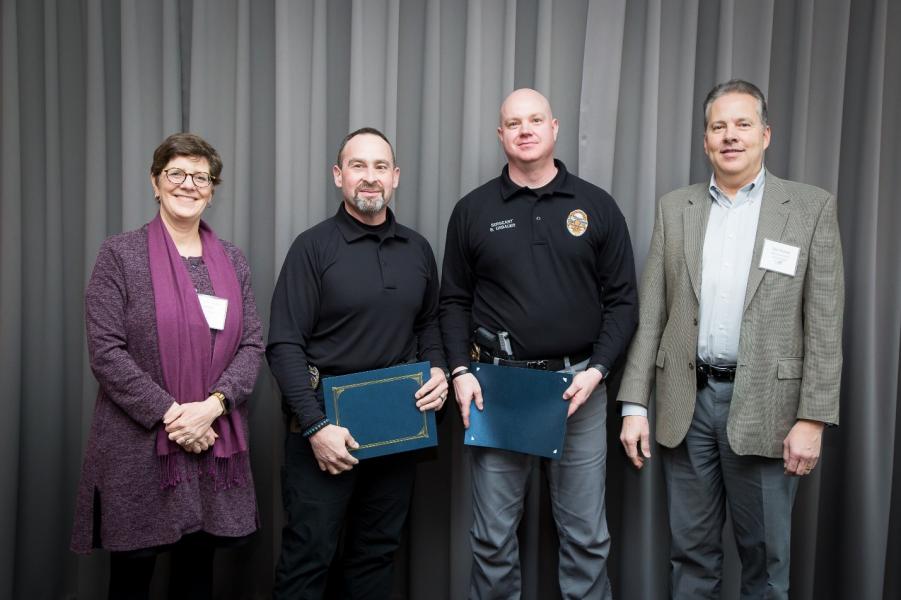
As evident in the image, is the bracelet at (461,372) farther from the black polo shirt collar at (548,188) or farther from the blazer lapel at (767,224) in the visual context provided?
the blazer lapel at (767,224)

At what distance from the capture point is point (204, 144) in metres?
1.89

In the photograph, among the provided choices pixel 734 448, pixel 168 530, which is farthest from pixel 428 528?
pixel 734 448

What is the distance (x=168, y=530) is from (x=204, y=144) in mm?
1113

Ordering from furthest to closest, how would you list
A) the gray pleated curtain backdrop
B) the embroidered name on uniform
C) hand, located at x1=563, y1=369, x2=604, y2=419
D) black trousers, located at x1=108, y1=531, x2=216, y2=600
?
1. the gray pleated curtain backdrop
2. the embroidered name on uniform
3. hand, located at x1=563, y1=369, x2=604, y2=419
4. black trousers, located at x1=108, y1=531, x2=216, y2=600

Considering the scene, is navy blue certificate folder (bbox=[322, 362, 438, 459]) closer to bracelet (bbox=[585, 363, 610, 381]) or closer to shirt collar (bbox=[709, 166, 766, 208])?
bracelet (bbox=[585, 363, 610, 381])

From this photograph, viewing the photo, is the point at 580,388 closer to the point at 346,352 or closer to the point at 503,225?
the point at 503,225

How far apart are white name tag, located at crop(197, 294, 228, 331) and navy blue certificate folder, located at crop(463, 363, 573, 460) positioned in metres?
0.78

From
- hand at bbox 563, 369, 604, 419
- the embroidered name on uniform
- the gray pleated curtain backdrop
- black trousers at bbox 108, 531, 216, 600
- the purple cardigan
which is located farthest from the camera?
the gray pleated curtain backdrop

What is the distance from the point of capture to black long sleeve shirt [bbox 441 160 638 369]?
1.95 meters

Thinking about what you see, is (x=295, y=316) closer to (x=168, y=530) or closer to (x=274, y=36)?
(x=168, y=530)

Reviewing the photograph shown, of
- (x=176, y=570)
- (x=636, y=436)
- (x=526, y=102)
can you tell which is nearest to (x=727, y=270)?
(x=636, y=436)

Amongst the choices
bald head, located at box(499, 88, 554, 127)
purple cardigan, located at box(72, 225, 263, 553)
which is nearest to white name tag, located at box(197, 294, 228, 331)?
purple cardigan, located at box(72, 225, 263, 553)

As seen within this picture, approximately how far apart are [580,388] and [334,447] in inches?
29.5

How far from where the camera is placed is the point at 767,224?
5.90 feet
